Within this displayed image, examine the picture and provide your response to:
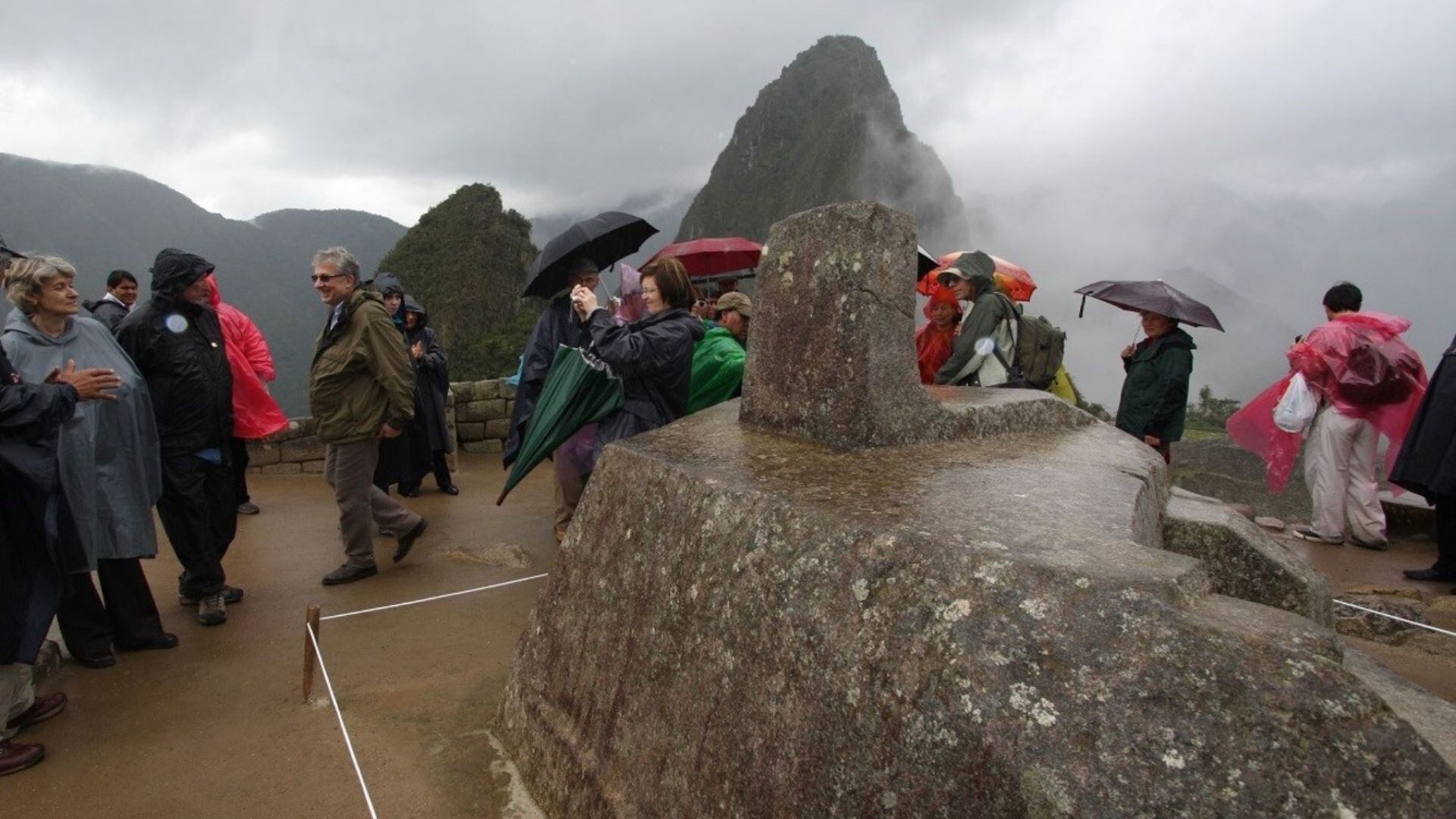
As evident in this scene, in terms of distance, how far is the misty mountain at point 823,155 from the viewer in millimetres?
54906

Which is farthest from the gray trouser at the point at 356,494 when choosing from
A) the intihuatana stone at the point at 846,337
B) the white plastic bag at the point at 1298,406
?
the white plastic bag at the point at 1298,406

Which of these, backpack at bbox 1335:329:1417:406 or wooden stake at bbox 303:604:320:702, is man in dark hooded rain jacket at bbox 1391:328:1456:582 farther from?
wooden stake at bbox 303:604:320:702

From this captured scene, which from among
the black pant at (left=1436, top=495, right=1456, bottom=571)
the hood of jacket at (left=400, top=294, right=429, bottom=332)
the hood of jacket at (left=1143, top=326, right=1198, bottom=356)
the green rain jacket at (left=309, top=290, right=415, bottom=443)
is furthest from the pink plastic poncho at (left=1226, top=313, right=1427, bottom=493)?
the hood of jacket at (left=400, top=294, right=429, bottom=332)

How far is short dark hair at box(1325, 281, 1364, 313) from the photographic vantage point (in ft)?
17.6

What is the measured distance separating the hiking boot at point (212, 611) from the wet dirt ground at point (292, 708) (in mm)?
46

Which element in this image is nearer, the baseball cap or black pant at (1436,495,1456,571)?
black pant at (1436,495,1456,571)

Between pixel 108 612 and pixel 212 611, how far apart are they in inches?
18.4

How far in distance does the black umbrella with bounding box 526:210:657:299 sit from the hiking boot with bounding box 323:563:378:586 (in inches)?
79.2

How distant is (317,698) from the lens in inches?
131

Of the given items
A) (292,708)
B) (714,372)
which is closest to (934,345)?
(714,372)

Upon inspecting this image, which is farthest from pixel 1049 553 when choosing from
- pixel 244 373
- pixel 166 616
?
pixel 244 373

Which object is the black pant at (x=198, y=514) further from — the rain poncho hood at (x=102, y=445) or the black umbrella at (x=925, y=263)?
the black umbrella at (x=925, y=263)

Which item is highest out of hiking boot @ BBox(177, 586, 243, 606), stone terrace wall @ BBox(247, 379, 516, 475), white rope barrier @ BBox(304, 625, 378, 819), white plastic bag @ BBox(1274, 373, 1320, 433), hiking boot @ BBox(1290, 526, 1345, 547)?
white plastic bag @ BBox(1274, 373, 1320, 433)

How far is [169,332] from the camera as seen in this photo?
3961 millimetres
